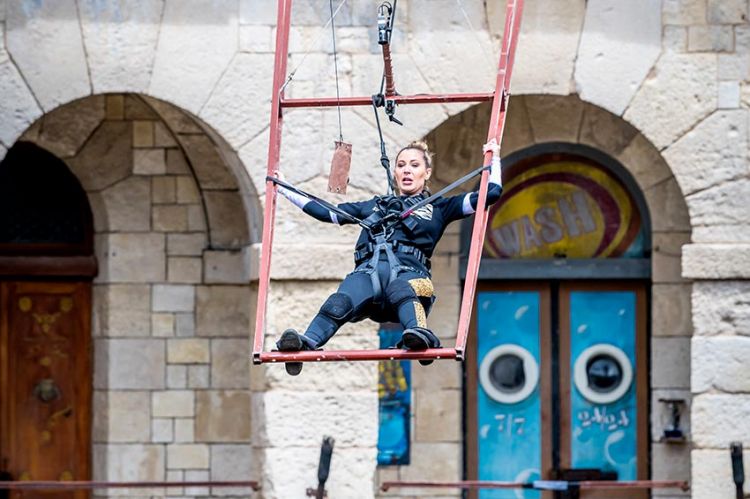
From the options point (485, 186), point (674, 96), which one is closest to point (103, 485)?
point (674, 96)

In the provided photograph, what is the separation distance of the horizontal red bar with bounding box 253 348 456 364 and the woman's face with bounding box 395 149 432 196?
885 mm

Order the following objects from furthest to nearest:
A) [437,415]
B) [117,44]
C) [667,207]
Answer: [437,415] → [667,207] → [117,44]

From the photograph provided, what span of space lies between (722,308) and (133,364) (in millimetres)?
3405

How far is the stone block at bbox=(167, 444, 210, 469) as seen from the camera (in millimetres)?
12289

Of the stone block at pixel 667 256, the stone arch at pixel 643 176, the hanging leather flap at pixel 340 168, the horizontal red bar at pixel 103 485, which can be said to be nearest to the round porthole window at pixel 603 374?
the stone arch at pixel 643 176

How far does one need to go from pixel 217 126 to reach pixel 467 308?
324 cm

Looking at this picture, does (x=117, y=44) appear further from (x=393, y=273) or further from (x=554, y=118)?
(x=393, y=273)

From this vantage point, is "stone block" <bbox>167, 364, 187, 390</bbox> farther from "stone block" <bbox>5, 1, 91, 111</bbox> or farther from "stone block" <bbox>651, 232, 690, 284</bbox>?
"stone block" <bbox>651, 232, 690, 284</bbox>

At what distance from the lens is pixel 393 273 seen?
8641mm

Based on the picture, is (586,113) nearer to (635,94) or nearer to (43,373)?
(635,94)

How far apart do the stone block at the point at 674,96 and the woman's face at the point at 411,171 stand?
104 inches

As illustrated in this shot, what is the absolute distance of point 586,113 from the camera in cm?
1197

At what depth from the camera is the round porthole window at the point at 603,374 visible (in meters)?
12.2

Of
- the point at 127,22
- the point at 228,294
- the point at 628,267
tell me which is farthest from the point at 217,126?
the point at 628,267
